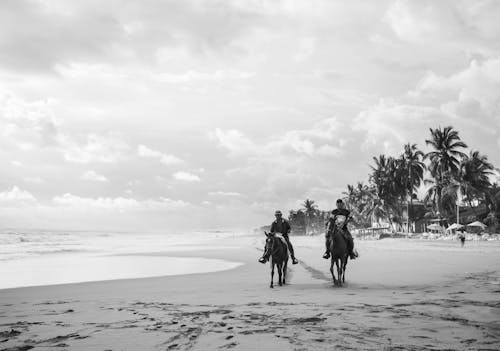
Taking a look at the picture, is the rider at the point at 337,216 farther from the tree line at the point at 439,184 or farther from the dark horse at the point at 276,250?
the tree line at the point at 439,184

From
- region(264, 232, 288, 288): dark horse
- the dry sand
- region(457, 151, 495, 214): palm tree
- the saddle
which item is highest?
region(457, 151, 495, 214): palm tree

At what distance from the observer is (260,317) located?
25.0ft

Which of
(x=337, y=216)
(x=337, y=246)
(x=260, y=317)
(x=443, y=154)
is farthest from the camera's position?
(x=443, y=154)

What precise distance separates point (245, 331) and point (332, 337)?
4.34 ft

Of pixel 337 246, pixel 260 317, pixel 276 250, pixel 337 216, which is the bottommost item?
pixel 260 317

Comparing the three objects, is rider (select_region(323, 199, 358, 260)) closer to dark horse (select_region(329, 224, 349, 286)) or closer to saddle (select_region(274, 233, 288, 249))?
dark horse (select_region(329, 224, 349, 286))

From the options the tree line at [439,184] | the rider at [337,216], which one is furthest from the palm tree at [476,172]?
the rider at [337,216]

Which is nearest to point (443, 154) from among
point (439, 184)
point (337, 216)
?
point (439, 184)

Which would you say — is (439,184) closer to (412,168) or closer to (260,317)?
(412,168)

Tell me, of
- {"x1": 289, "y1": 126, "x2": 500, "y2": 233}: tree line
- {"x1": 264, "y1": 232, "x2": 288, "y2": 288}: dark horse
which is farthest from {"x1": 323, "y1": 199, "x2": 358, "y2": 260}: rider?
{"x1": 289, "y1": 126, "x2": 500, "y2": 233}: tree line

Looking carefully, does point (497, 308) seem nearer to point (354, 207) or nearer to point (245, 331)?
point (245, 331)

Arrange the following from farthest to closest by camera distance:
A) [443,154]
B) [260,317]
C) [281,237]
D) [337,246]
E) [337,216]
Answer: [443,154] → [281,237] → [337,216] → [337,246] → [260,317]

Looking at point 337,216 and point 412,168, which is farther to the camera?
point 412,168

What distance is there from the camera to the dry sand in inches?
232
